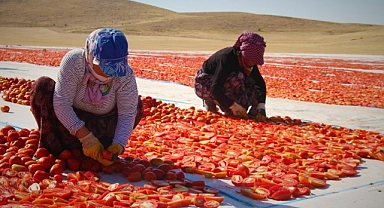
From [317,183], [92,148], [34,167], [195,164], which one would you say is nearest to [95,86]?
[92,148]

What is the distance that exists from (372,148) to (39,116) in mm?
3017

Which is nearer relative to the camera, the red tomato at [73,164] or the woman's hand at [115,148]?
the woman's hand at [115,148]

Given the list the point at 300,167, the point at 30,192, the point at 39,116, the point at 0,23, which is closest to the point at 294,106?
the point at 300,167

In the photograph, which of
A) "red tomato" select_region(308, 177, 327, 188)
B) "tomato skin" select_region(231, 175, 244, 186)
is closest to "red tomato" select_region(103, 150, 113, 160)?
"tomato skin" select_region(231, 175, 244, 186)

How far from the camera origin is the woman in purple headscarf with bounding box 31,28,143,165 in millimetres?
2856

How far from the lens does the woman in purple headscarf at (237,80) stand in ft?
17.5

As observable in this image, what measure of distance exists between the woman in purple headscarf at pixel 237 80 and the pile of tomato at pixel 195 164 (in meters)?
0.42

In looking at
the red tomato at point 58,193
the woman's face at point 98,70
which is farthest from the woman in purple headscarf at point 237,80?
the red tomato at point 58,193

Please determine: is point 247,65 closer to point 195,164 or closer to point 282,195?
point 195,164

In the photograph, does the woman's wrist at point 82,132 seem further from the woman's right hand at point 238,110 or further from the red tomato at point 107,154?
the woman's right hand at point 238,110

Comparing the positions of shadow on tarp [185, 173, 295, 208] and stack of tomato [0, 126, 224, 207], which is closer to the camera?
stack of tomato [0, 126, 224, 207]

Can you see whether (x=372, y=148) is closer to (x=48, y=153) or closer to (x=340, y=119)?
(x=340, y=119)

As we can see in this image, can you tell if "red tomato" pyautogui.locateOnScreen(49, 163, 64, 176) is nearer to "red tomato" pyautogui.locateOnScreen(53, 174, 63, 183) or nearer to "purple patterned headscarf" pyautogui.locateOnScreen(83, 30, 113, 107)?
"red tomato" pyautogui.locateOnScreen(53, 174, 63, 183)

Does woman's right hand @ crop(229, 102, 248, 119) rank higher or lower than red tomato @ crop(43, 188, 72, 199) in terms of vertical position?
higher
